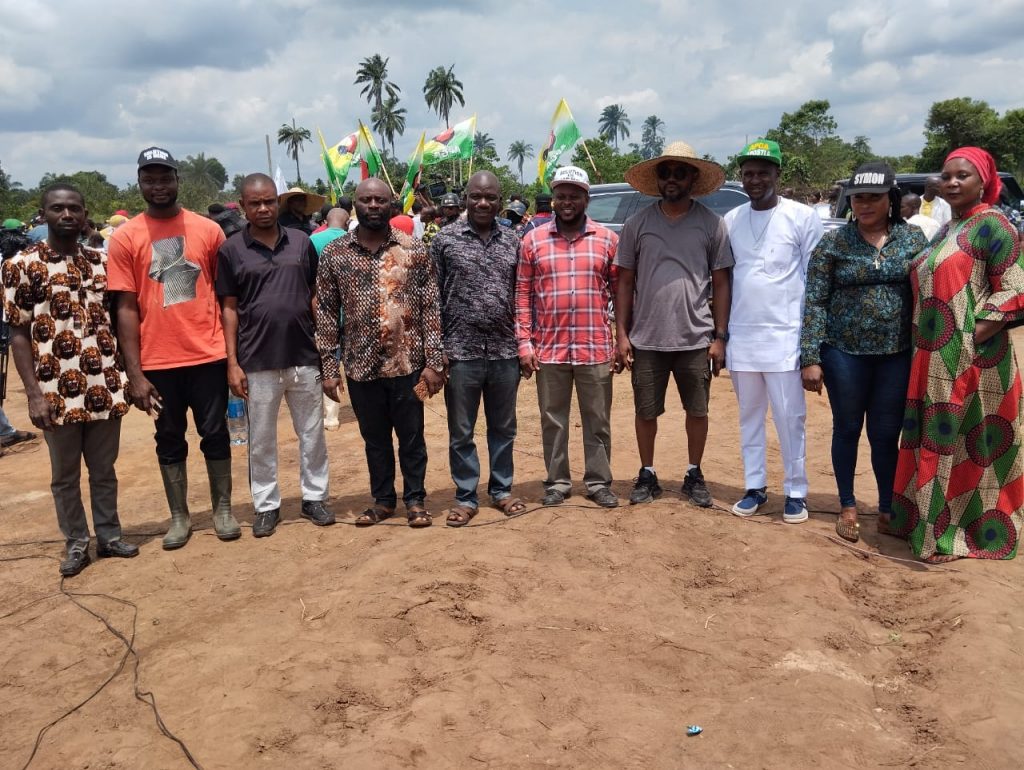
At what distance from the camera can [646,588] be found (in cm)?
397

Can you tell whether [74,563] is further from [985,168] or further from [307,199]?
[985,168]

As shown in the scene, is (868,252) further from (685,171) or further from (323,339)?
(323,339)

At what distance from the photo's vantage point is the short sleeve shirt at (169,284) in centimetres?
433

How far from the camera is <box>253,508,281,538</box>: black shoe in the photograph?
4.87m

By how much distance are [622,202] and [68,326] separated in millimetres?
6993

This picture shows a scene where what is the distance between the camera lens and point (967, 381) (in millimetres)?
4090

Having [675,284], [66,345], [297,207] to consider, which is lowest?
[66,345]

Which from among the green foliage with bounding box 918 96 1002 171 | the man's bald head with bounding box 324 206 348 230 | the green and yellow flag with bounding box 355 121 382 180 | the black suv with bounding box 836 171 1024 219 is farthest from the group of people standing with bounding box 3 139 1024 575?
the green foliage with bounding box 918 96 1002 171

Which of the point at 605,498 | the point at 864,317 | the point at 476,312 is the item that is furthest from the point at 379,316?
the point at 864,317

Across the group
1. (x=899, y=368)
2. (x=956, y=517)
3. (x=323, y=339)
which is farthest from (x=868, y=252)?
(x=323, y=339)

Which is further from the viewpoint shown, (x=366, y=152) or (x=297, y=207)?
(x=366, y=152)

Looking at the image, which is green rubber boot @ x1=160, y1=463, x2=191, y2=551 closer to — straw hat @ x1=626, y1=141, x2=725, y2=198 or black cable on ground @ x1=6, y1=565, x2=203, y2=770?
black cable on ground @ x1=6, y1=565, x2=203, y2=770

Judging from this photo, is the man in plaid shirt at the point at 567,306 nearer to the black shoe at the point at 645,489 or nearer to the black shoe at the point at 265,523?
the black shoe at the point at 645,489

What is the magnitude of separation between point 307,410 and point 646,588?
226cm
